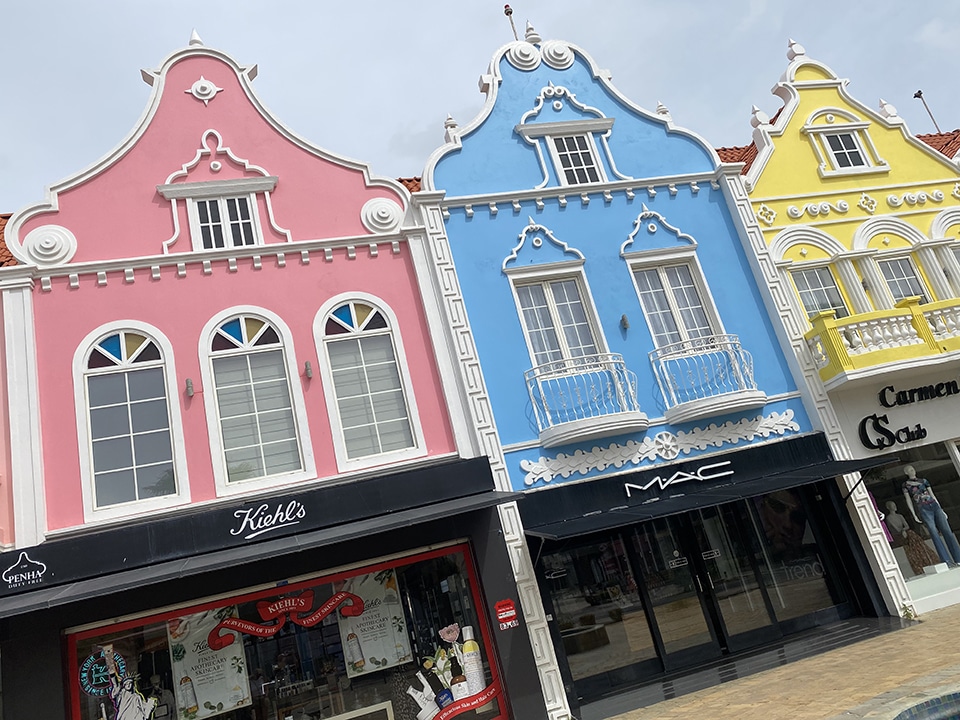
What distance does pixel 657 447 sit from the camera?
10.3 m

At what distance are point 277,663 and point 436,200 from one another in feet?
22.6

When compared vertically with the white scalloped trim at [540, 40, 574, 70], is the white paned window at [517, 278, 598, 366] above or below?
below

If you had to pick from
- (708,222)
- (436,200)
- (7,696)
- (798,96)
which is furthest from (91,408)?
(798,96)

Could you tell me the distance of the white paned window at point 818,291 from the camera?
39.5 feet

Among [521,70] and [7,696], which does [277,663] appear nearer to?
[7,696]

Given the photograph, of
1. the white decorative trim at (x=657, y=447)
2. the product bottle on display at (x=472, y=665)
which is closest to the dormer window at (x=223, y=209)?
the white decorative trim at (x=657, y=447)

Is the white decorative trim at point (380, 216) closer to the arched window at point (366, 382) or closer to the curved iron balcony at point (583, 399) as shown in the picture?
the arched window at point (366, 382)

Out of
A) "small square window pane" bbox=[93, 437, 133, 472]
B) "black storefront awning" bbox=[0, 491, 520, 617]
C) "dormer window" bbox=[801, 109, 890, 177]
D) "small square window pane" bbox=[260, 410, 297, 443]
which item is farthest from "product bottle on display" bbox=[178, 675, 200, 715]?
"dormer window" bbox=[801, 109, 890, 177]

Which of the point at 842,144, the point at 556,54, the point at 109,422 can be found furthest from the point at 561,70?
the point at 109,422

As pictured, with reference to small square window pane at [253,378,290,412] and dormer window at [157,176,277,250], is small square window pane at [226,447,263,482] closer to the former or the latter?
small square window pane at [253,378,290,412]

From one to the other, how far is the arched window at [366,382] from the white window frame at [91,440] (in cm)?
204

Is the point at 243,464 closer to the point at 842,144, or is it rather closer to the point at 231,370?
the point at 231,370

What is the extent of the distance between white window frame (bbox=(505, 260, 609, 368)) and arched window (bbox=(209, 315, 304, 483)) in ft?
11.8

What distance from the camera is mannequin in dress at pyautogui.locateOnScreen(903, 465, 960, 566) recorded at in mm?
11070
